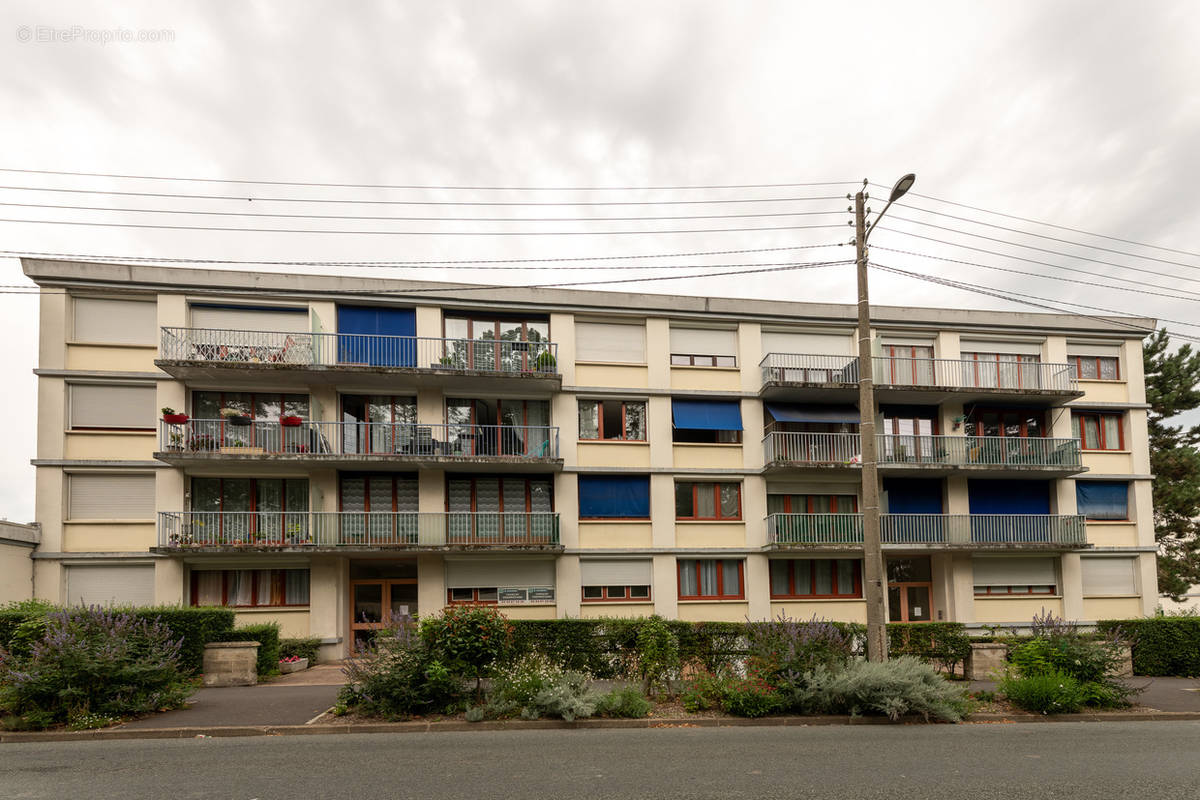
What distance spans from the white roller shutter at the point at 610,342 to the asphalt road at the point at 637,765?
→ 44.2 feet

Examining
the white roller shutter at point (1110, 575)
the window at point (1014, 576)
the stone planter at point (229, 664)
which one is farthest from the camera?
the white roller shutter at point (1110, 575)

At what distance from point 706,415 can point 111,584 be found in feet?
54.1

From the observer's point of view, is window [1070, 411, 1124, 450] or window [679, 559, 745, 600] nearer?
window [679, 559, 745, 600]

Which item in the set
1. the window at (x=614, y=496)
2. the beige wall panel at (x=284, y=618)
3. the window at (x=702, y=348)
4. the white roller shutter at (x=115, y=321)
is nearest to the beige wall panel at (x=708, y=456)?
the window at (x=614, y=496)

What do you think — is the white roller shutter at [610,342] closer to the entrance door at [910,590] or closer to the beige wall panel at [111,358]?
the entrance door at [910,590]

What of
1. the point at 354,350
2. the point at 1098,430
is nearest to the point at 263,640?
the point at 354,350

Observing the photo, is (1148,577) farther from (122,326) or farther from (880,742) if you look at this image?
(122,326)

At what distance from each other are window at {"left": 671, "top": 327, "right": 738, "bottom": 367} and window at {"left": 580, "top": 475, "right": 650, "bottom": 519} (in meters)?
3.83

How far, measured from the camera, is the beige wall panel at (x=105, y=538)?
19.5 meters

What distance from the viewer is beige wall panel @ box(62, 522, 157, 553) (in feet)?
63.8

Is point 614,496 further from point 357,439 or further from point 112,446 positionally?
point 112,446

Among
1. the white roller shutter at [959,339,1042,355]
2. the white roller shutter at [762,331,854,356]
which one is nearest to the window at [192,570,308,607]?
the white roller shutter at [762,331,854,356]

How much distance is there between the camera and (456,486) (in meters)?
21.8

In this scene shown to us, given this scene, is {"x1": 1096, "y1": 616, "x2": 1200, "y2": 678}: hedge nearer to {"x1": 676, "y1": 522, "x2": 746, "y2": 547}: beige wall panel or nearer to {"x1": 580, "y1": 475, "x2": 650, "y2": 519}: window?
{"x1": 676, "y1": 522, "x2": 746, "y2": 547}: beige wall panel
